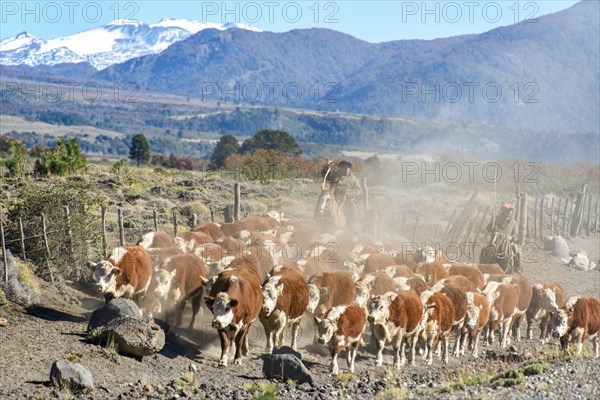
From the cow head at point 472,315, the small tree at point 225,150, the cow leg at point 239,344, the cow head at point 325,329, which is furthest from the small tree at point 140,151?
the cow head at point 325,329

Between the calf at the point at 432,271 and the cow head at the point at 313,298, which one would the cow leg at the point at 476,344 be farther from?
the cow head at the point at 313,298

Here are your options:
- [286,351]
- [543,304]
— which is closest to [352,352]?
[286,351]

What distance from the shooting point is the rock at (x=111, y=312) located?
43.4 feet

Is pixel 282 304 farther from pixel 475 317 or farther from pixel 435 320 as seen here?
pixel 475 317

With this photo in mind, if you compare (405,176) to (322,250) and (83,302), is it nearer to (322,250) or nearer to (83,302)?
(322,250)

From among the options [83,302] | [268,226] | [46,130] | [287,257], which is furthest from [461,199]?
[46,130]

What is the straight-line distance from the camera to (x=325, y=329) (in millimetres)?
13086

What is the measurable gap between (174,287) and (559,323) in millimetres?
7196

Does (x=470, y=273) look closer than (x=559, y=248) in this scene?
Yes

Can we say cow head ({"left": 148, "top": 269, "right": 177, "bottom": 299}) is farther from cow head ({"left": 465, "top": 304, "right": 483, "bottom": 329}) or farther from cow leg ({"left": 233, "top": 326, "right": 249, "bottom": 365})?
cow head ({"left": 465, "top": 304, "right": 483, "bottom": 329})

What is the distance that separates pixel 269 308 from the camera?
45.0 ft

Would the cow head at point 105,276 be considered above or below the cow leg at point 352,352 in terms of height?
above

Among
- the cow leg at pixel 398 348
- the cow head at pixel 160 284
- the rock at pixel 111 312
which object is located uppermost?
the cow head at pixel 160 284

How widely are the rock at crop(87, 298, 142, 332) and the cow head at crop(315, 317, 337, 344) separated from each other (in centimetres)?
306
